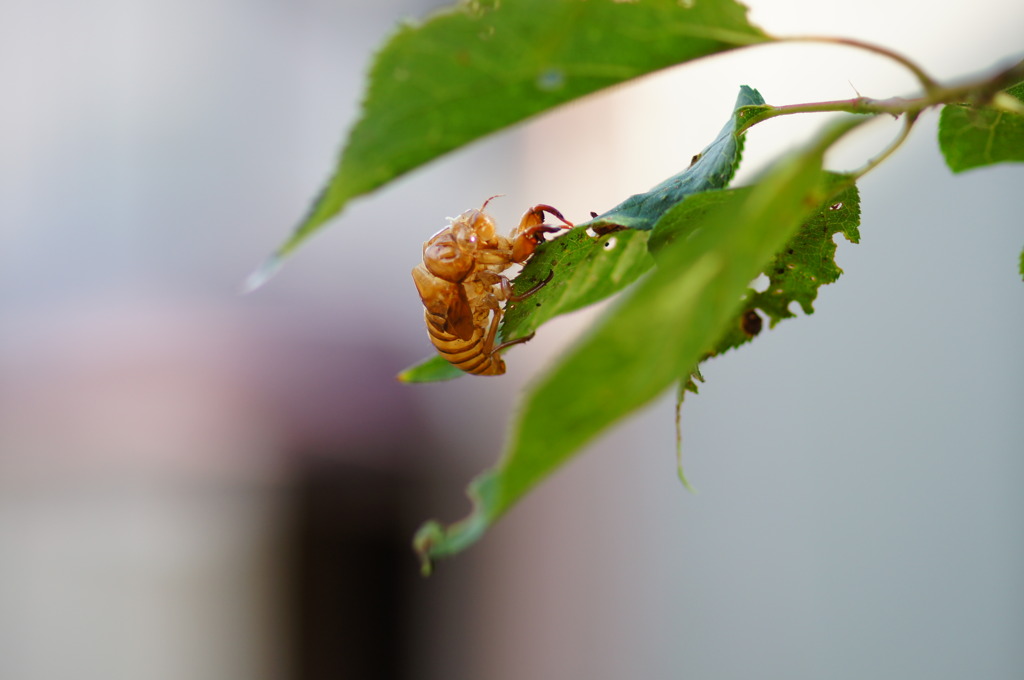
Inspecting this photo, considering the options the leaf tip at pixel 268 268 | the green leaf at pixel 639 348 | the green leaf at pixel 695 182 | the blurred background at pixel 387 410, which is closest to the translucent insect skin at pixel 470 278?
the green leaf at pixel 695 182

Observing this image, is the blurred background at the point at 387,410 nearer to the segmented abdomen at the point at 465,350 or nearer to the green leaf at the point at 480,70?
the segmented abdomen at the point at 465,350

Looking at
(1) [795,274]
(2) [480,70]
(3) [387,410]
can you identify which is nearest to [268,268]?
(2) [480,70]

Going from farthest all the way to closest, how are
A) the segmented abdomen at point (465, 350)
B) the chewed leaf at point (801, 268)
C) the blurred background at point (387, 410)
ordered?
the blurred background at point (387, 410) < the segmented abdomen at point (465, 350) < the chewed leaf at point (801, 268)

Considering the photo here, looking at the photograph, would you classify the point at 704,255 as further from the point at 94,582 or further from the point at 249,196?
the point at 249,196

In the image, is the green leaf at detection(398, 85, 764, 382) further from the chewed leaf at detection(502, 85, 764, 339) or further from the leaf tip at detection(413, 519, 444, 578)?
the leaf tip at detection(413, 519, 444, 578)

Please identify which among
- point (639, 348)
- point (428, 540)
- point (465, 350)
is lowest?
point (465, 350)

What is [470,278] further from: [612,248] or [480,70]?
[480,70]

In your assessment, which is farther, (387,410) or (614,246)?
(387,410)
